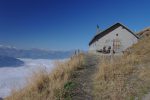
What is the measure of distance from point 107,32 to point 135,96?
133 feet

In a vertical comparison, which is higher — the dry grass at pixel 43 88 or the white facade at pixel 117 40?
the white facade at pixel 117 40

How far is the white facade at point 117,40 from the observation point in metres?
48.5

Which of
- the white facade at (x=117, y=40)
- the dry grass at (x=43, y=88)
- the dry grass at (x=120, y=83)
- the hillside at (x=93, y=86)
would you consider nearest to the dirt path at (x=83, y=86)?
the hillside at (x=93, y=86)

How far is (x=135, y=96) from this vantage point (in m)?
10.7

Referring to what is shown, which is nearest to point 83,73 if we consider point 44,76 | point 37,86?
point 44,76

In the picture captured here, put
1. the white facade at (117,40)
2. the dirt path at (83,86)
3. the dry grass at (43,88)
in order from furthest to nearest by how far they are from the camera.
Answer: the white facade at (117,40)
the dirt path at (83,86)
the dry grass at (43,88)

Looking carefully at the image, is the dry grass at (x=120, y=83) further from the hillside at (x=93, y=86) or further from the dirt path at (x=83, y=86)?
the dirt path at (x=83, y=86)

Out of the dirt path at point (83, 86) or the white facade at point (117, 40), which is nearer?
the dirt path at point (83, 86)

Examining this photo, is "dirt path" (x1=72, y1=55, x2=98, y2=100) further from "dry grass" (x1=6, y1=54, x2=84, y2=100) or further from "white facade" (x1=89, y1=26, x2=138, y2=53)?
"white facade" (x1=89, y1=26, x2=138, y2=53)

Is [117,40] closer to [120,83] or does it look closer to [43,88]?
[120,83]

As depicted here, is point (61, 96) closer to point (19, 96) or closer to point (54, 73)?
point (19, 96)

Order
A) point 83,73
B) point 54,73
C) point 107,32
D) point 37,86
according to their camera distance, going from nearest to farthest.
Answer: point 37,86 → point 54,73 → point 83,73 → point 107,32

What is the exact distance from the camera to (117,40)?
49250 mm

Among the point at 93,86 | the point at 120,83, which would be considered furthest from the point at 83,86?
the point at 120,83
